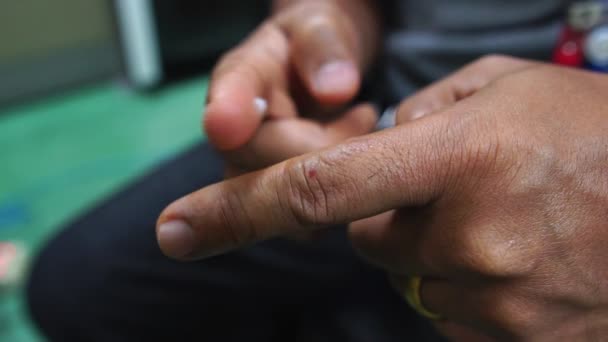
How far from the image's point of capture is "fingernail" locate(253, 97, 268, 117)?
1.47 ft

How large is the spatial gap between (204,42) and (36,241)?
983mm

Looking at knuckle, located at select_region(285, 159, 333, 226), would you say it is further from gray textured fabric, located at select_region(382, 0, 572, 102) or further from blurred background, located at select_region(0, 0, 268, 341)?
blurred background, located at select_region(0, 0, 268, 341)

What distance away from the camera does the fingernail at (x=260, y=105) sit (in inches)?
17.6

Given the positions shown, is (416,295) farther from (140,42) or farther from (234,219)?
(140,42)

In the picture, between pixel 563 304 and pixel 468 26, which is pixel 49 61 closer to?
pixel 468 26

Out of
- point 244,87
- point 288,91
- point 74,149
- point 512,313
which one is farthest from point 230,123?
point 74,149

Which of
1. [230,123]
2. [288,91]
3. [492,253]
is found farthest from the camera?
[288,91]

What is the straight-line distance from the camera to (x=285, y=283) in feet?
2.15

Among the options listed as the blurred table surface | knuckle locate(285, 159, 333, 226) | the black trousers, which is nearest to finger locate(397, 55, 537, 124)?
knuckle locate(285, 159, 333, 226)

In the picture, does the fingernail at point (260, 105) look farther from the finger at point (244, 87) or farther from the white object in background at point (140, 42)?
the white object in background at point (140, 42)

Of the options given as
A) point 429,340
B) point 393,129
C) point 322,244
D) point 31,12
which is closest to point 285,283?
point 322,244

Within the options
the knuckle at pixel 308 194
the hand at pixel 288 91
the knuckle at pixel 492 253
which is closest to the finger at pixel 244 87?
the hand at pixel 288 91

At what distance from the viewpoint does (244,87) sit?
1.46ft

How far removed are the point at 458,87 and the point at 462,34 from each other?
22 centimetres
